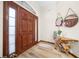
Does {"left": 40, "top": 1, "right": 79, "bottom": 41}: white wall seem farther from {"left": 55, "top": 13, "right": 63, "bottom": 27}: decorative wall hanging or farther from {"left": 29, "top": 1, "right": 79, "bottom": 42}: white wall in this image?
{"left": 55, "top": 13, "right": 63, "bottom": 27}: decorative wall hanging

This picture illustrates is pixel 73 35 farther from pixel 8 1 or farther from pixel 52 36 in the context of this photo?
pixel 8 1

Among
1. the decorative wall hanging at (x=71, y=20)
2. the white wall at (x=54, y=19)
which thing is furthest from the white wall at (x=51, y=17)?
the decorative wall hanging at (x=71, y=20)

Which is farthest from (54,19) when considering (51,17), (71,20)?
(71,20)

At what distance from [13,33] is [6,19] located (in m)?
0.51

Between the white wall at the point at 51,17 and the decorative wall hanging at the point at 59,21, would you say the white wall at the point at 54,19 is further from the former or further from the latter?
the decorative wall hanging at the point at 59,21

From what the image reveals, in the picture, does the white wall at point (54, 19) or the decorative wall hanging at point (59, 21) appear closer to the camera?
the white wall at point (54, 19)

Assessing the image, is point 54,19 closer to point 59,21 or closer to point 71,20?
point 59,21

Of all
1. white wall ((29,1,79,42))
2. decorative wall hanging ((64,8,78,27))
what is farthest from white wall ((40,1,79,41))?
decorative wall hanging ((64,8,78,27))

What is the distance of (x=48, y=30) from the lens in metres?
5.29

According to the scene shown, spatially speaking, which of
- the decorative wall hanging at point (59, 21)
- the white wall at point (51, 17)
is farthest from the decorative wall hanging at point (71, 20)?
the decorative wall hanging at point (59, 21)

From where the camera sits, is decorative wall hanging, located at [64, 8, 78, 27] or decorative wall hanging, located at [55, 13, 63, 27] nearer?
decorative wall hanging, located at [64, 8, 78, 27]

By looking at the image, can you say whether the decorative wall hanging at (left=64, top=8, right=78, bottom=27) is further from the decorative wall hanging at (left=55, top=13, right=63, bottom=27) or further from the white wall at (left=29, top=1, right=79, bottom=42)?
the decorative wall hanging at (left=55, top=13, right=63, bottom=27)

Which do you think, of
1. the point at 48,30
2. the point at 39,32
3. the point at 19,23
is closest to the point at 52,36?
the point at 48,30

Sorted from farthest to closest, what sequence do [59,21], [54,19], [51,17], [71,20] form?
1. [51,17]
2. [54,19]
3. [59,21]
4. [71,20]
